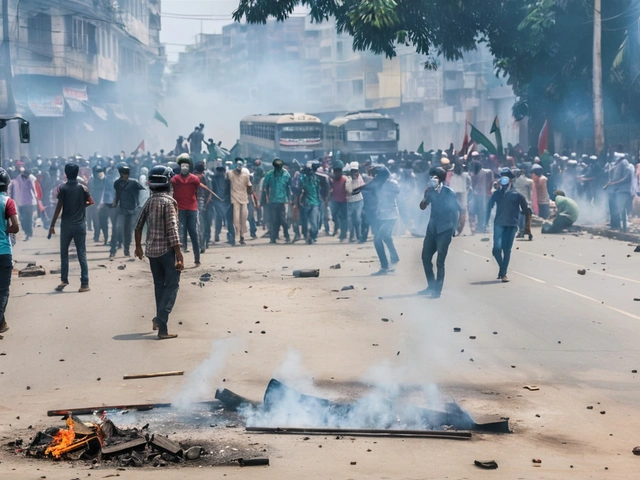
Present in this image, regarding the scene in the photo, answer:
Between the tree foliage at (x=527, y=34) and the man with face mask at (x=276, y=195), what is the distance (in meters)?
6.22

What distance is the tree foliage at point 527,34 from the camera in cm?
2898

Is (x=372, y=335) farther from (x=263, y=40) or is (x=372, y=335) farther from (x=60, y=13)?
(x=263, y=40)

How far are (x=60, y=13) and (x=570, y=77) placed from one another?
2920 cm

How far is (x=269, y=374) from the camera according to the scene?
8633mm

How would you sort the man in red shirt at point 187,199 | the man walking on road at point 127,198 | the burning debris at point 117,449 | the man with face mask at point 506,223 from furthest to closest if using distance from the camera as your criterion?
the man walking on road at point 127,198, the man in red shirt at point 187,199, the man with face mask at point 506,223, the burning debris at point 117,449

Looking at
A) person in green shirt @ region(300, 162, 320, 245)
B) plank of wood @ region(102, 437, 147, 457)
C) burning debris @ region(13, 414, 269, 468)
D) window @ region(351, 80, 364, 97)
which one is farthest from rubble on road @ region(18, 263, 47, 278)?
window @ region(351, 80, 364, 97)

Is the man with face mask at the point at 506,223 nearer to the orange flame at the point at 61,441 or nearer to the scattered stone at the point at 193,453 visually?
→ the scattered stone at the point at 193,453

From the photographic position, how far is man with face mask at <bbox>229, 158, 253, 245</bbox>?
2223 cm

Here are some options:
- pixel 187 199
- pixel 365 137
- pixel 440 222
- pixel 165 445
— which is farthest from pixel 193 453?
pixel 365 137

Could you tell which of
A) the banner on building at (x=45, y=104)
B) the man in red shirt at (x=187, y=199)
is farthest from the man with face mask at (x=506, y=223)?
the banner on building at (x=45, y=104)

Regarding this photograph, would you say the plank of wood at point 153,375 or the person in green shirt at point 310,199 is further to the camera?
the person in green shirt at point 310,199

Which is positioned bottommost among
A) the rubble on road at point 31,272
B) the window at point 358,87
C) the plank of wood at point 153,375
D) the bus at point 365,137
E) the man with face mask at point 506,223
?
the rubble on road at point 31,272

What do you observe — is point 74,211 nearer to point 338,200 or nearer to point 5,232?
point 5,232

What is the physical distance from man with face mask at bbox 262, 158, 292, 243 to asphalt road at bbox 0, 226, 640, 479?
529 cm
